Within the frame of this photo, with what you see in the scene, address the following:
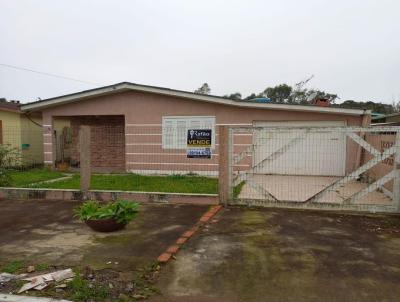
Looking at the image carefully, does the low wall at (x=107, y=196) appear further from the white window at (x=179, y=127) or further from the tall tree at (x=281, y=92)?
the tall tree at (x=281, y=92)

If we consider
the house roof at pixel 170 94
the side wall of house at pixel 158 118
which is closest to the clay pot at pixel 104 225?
the side wall of house at pixel 158 118

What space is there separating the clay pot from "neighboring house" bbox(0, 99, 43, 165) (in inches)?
409

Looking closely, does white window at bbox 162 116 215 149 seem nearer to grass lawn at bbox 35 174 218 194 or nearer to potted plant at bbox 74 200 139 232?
grass lawn at bbox 35 174 218 194

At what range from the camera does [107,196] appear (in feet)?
27.3

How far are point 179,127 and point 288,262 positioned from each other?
9031mm

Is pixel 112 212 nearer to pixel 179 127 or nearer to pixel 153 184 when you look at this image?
pixel 153 184

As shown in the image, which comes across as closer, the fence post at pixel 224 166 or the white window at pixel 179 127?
the fence post at pixel 224 166

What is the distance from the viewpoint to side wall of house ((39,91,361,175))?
1238cm

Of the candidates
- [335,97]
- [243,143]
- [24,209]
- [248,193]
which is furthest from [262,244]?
[335,97]

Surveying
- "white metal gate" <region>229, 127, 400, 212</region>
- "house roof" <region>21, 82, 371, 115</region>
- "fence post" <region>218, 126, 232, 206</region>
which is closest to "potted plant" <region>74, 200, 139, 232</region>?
"fence post" <region>218, 126, 232, 206</region>

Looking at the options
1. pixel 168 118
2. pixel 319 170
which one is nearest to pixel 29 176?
pixel 168 118

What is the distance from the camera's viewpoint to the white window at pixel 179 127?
12741 mm

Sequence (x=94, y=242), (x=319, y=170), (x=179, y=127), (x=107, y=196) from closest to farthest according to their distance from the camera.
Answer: (x=94, y=242), (x=107, y=196), (x=319, y=170), (x=179, y=127)

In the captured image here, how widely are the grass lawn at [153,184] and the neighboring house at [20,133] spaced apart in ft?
17.4
